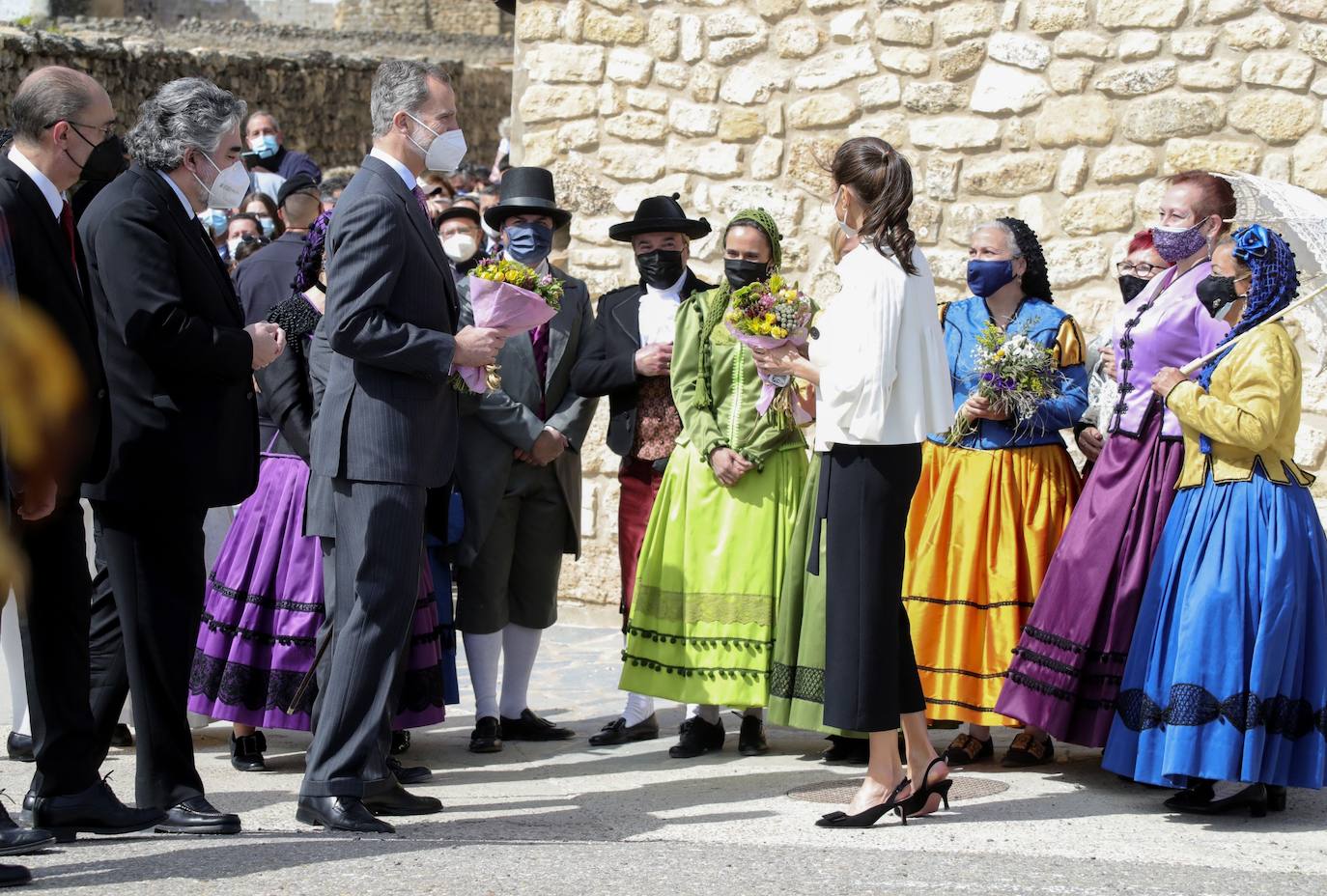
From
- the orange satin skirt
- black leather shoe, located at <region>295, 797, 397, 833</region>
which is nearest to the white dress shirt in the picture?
the orange satin skirt

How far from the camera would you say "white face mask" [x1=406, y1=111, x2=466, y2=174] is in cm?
477

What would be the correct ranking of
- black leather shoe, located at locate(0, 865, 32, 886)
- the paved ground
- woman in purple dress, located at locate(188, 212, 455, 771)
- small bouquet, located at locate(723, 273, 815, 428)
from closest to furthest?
1. black leather shoe, located at locate(0, 865, 32, 886)
2. the paved ground
3. small bouquet, located at locate(723, 273, 815, 428)
4. woman in purple dress, located at locate(188, 212, 455, 771)

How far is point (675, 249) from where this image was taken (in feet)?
21.4

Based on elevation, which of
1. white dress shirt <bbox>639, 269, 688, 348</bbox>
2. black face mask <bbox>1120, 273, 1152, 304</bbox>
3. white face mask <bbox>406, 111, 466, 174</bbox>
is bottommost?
white dress shirt <bbox>639, 269, 688, 348</bbox>

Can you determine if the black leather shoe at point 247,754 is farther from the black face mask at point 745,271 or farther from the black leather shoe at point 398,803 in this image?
the black face mask at point 745,271

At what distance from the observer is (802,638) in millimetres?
5613

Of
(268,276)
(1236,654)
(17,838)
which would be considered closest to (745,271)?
(268,276)

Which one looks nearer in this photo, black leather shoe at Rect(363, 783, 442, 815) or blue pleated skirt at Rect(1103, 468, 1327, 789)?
black leather shoe at Rect(363, 783, 442, 815)

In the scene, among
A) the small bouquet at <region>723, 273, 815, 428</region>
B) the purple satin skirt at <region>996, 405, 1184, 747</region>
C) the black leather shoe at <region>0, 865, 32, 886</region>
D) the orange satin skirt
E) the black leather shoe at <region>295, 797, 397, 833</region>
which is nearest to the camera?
the black leather shoe at <region>0, 865, 32, 886</region>

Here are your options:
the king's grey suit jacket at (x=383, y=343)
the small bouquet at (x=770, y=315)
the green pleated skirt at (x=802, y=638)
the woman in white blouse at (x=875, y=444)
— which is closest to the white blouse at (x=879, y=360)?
the woman in white blouse at (x=875, y=444)

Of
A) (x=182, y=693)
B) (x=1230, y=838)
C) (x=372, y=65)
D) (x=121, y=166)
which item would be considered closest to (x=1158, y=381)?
(x=1230, y=838)

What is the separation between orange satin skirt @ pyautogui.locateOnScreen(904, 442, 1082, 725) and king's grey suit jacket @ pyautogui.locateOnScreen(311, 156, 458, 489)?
1.93 metres

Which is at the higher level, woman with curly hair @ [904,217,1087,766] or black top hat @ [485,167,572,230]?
black top hat @ [485,167,572,230]

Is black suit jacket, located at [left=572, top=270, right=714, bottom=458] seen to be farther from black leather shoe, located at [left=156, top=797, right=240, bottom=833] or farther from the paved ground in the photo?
black leather shoe, located at [left=156, top=797, right=240, bottom=833]
